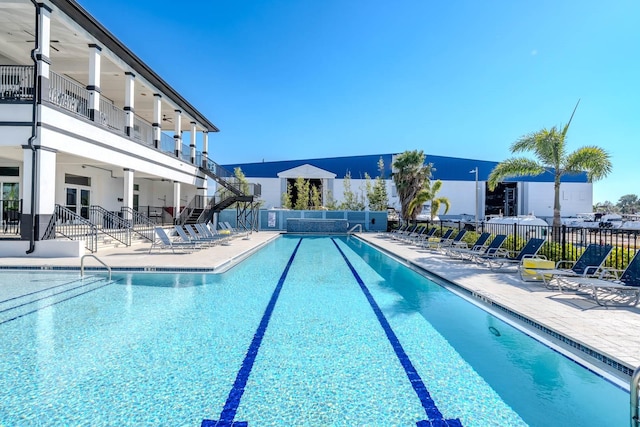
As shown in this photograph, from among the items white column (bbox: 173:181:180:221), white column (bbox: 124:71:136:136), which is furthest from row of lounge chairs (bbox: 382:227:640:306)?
white column (bbox: 173:181:180:221)

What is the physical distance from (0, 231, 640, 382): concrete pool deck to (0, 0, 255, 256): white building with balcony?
6.38ft

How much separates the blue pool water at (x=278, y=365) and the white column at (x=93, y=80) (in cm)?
830

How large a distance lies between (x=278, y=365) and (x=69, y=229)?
1324 centimetres

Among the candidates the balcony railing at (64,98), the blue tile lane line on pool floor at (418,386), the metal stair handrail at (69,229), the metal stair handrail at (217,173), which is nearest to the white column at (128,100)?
the balcony railing at (64,98)

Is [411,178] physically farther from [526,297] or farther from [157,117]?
[526,297]

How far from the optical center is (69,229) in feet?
45.1

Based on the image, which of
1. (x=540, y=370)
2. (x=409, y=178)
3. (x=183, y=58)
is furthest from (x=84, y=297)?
(x=409, y=178)

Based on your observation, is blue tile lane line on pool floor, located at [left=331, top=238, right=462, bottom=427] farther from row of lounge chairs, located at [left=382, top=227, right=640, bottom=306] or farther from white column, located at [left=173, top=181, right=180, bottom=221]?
white column, located at [left=173, top=181, right=180, bottom=221]

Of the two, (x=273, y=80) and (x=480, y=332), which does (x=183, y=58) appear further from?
(x=480, y=332)

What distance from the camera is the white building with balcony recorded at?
10852 millimetres

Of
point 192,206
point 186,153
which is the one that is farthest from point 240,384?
point 186,153

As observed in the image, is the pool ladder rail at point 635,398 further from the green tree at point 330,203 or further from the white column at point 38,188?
the green tree at point 330,203

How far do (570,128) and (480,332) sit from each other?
10071 millimetres

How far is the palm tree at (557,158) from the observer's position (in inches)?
458
